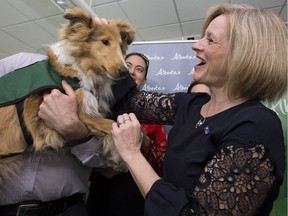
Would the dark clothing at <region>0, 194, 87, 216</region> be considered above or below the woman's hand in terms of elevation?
below

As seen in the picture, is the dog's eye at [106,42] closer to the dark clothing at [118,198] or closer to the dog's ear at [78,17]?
the dog's ear at [78,17]

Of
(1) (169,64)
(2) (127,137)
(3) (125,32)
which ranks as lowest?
(1) (169,64)

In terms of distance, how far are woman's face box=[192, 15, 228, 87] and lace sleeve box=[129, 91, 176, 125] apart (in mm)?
249

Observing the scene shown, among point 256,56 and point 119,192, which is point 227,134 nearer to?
point 256,56

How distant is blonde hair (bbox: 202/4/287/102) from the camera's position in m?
0.98

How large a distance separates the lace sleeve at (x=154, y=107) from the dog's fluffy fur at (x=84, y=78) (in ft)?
0.58

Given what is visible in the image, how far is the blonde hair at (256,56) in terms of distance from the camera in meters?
0.98

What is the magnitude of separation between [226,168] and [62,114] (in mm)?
776

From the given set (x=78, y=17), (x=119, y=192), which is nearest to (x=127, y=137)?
(x=119, y=192)

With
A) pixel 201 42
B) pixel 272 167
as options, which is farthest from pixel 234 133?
pixel 201 42

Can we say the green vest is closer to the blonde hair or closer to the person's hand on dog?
the person's hand on dog

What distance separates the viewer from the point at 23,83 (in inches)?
51.1

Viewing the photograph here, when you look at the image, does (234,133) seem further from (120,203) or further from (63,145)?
(120,203)

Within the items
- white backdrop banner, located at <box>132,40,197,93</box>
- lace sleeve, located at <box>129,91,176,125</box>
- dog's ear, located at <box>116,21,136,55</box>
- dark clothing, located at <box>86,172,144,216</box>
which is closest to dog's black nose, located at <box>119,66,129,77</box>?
lace sleeve, located at <box>129,91,176,125</box>
